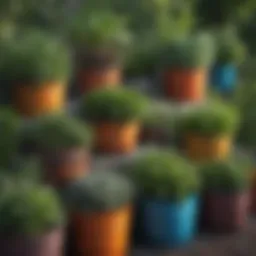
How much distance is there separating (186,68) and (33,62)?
0.73 metres

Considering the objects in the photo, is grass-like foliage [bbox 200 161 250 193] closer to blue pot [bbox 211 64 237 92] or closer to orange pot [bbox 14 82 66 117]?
orange pot [bbox 14 82 66 117]

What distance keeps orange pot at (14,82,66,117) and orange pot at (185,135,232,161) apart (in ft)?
1.73

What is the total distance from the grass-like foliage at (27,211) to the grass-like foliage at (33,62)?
479mm

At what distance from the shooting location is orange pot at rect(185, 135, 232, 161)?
2564 millimetres

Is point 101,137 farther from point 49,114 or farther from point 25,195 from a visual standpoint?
point 25,195

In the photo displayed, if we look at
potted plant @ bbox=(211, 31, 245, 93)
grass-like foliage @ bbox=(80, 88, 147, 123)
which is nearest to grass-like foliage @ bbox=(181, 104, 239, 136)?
grass-like foliage @ bbox=(80, 88, 147, 123)

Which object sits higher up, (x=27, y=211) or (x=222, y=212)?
(x=222, y=212)

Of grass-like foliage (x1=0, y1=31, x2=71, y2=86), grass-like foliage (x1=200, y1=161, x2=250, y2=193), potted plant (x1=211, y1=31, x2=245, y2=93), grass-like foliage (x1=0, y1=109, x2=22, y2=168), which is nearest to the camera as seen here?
grass-like foliage (x1=0, y1=109, x2=22, y2=168)

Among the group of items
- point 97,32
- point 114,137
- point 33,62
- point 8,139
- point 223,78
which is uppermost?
point 223,78

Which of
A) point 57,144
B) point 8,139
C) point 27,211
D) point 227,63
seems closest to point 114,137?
point 57,144

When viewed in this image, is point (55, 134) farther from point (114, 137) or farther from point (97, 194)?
point (114, 137)

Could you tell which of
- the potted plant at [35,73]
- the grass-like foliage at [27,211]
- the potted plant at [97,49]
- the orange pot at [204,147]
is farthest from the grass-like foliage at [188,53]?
the grass-like foliage at [27,211]

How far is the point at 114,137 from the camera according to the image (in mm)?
2449

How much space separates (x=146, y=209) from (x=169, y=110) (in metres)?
0.45
